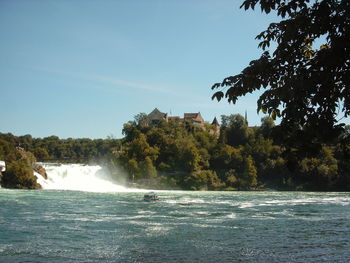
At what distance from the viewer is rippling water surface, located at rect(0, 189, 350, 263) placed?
16625 mm

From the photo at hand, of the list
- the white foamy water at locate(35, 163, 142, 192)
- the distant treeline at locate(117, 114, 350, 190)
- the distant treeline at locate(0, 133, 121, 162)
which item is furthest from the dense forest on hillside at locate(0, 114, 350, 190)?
the distant treeline at locate(0, 133, 121, 162)

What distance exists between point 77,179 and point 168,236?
5107cm

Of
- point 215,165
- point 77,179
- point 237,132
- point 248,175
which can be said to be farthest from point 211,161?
point 77,179

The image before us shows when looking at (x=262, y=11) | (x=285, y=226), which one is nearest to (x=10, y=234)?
(x=285, y=226)

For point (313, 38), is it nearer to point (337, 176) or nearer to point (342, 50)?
point (342, 50)

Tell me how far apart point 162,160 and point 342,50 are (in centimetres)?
9628

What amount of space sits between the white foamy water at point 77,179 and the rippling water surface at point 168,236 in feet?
108

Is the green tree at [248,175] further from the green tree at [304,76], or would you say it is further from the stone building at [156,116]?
the green tree at [304,76]

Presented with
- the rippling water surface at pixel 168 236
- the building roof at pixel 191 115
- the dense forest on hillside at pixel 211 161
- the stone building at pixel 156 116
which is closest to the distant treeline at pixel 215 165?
the dense forest on hillside at pixel 211 161

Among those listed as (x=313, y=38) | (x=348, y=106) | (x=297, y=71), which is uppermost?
(x=313, y=38)

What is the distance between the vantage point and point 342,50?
692cm

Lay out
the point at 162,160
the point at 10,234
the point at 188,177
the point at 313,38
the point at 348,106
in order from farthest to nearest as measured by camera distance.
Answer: the point at 162,160, the point at 188,177, the point at 10,234, the point at 313,38, the point at 348,106

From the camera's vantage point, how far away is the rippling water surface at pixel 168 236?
16.6m

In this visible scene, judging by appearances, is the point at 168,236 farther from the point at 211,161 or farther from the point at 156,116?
the point at 156,116
